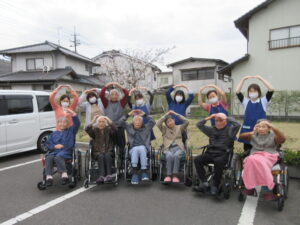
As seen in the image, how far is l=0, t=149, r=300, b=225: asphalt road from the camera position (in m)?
2.69

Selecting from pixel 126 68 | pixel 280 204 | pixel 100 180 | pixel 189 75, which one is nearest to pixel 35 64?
pixel 126 68

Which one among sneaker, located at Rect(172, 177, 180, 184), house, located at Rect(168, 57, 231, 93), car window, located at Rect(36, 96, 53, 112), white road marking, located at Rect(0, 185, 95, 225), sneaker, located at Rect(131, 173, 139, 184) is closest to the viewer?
white road marking, located at Rect(0, 185, 95, 225)

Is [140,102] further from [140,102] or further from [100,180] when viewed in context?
[100,180]

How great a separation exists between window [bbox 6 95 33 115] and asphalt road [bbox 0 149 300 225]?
2139 mm

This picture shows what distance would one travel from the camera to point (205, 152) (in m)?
3.55

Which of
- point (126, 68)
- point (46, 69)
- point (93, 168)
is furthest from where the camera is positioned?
point (126, 68)

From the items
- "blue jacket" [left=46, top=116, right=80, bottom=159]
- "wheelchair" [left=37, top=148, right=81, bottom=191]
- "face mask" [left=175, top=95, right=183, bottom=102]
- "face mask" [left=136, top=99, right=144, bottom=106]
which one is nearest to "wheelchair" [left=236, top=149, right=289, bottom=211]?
"face mask" [left=175, top=95, right=183, bottom=102]

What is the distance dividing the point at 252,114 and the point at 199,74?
19.8m

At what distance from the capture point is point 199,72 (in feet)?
74.8

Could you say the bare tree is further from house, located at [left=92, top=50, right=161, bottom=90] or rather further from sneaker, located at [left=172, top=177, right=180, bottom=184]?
sneaker, located at [left=172, top=177, right=180, bottom=184]

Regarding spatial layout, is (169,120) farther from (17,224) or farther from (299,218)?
(17,224)

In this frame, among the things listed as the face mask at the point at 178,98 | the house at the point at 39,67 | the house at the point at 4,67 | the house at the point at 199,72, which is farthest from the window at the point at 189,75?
the house at the point at 4,67

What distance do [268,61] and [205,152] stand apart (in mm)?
10616

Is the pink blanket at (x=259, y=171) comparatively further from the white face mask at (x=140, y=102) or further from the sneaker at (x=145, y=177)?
the white face mask at (x=140, y=102)
